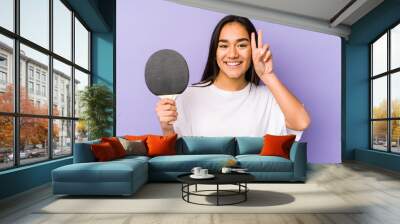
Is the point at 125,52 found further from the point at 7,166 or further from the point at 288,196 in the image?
the point at 288,196

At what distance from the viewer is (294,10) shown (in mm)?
7477

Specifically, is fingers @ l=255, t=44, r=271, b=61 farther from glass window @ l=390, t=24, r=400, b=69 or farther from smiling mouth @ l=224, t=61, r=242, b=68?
glass window @ l=390, t=24, r=400, b=69

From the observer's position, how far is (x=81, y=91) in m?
7.28

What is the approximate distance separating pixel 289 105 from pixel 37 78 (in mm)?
4653

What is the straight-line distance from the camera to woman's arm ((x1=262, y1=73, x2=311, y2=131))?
7656 millimetres

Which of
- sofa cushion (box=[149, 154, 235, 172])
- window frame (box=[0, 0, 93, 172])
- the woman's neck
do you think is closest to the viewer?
window frame (box=[0, 0, 93, 172])

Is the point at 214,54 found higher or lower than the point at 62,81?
higher

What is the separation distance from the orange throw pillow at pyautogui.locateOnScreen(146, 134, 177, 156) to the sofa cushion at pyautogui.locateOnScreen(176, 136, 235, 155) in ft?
0.68

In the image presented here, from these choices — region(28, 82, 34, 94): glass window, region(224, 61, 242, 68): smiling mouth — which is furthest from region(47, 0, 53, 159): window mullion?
region(224, 61, 242, 68): smiling mouth

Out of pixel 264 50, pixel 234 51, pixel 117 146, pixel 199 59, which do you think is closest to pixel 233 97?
pixel 234 51

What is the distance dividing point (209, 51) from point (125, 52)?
1.68 metres

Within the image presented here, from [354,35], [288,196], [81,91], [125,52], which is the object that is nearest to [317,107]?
[354,35]

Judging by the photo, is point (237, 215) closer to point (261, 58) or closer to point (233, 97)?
point (233, 97)

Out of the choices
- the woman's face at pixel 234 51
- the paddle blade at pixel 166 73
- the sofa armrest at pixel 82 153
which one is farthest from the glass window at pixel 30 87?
the woman's face at pixel 234 51
